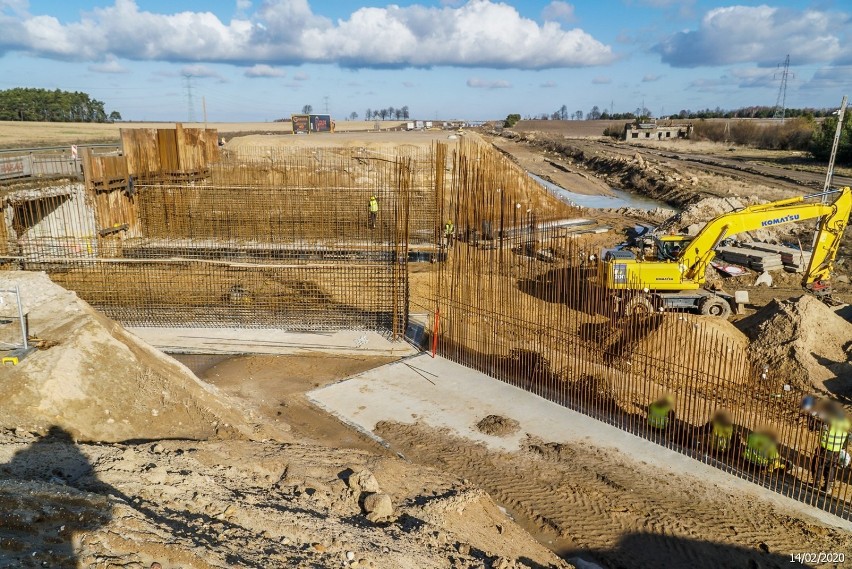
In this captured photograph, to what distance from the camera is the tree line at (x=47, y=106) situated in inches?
2773

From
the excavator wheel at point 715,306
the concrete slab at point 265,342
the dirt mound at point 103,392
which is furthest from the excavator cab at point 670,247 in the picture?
the dirt mound at point 103,392

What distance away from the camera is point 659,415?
8.44 meters

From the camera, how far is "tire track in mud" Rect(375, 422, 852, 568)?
6355 mm

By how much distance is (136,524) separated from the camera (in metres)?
4.66

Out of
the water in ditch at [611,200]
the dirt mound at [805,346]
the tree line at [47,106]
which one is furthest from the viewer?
the tree line at [47,106]

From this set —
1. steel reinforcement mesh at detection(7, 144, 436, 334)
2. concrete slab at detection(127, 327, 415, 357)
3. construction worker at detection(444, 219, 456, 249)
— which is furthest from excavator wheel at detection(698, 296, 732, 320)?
concrete slab at detection(127, 327, 415, 357)

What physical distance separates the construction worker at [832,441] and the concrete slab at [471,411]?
439mm

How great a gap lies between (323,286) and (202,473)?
28.8 feet

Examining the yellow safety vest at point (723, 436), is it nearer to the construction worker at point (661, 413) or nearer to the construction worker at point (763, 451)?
the construction worker at point (763, 451)

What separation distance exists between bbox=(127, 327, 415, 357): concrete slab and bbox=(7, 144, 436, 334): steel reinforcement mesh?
14.9 inches

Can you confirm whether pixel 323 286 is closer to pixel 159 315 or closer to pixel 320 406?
pixel 159 315

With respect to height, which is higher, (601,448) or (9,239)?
(9,239)

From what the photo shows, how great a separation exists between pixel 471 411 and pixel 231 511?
15.6 ft

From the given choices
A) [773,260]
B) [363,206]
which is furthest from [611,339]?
[363,206]
